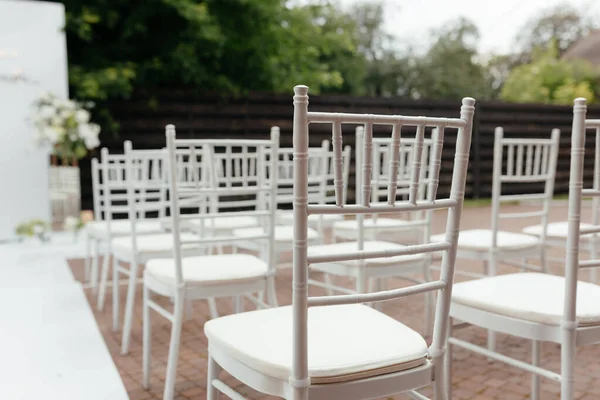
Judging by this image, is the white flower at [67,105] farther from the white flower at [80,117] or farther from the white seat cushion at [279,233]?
the white seat cushion at [279,233]

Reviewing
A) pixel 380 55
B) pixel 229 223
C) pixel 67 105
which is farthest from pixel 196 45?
pixel 380 55

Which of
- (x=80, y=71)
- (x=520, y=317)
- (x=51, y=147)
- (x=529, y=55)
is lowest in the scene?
(x=520, y=317)

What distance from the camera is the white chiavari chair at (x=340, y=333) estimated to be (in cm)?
100

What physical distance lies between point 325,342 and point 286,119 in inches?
253

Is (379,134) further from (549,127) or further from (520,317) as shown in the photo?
(520,317)

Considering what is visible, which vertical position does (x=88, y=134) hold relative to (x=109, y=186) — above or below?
above

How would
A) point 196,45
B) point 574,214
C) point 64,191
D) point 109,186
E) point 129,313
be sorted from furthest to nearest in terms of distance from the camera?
point 196,45 < point 64,191 < point 109,186 < point 129,313 < point 574,214

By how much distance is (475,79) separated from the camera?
18.5 m

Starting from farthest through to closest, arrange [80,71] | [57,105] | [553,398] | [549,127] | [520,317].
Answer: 1. [549,127]
2. [80,71]
3. [57,105]
4. [553,398]
5. [520,317]

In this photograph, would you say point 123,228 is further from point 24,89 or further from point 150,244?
point 24,89

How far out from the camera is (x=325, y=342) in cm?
116

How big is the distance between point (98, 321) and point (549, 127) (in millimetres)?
8849

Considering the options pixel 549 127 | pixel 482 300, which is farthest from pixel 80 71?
pixel 549 127

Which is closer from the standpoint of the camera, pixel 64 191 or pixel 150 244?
pixel 150 244
